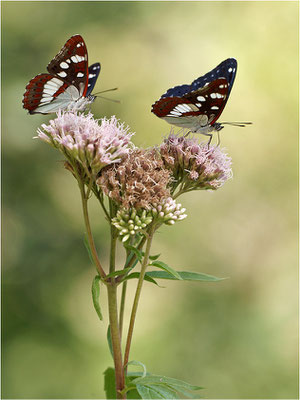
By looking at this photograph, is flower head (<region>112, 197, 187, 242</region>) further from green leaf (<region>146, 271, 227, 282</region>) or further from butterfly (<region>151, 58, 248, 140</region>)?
butterfly (<region>151, 58, 248, 140</region>)

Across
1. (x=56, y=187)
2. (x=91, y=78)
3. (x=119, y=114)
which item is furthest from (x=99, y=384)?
(x=91, y=78)

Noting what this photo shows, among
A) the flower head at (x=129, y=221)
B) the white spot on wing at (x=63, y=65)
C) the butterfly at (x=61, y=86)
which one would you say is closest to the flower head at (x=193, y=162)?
the flower head at (x=129, y=221)

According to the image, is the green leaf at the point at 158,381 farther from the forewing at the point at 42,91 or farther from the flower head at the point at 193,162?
the forewing at the point at 42,91

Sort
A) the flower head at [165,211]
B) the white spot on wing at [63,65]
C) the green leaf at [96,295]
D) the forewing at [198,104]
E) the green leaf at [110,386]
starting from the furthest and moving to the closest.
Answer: the white spot on wing at [63,65] → the forewing at [198,104] → the green leaf at [110,386] → the flower head at [165,211] → the green leaf at [96,295]

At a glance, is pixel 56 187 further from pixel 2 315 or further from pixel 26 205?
pixel 2 315

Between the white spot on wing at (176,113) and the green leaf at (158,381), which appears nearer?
the green leaf at (158,381)

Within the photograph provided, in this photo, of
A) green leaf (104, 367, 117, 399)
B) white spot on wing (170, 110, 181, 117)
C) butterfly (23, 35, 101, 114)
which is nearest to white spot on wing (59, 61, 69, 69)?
butterfly (23, 35, 101, 114)

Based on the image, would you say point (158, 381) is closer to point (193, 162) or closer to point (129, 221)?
point (129, 221)

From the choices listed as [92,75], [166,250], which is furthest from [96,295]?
[166,250]
